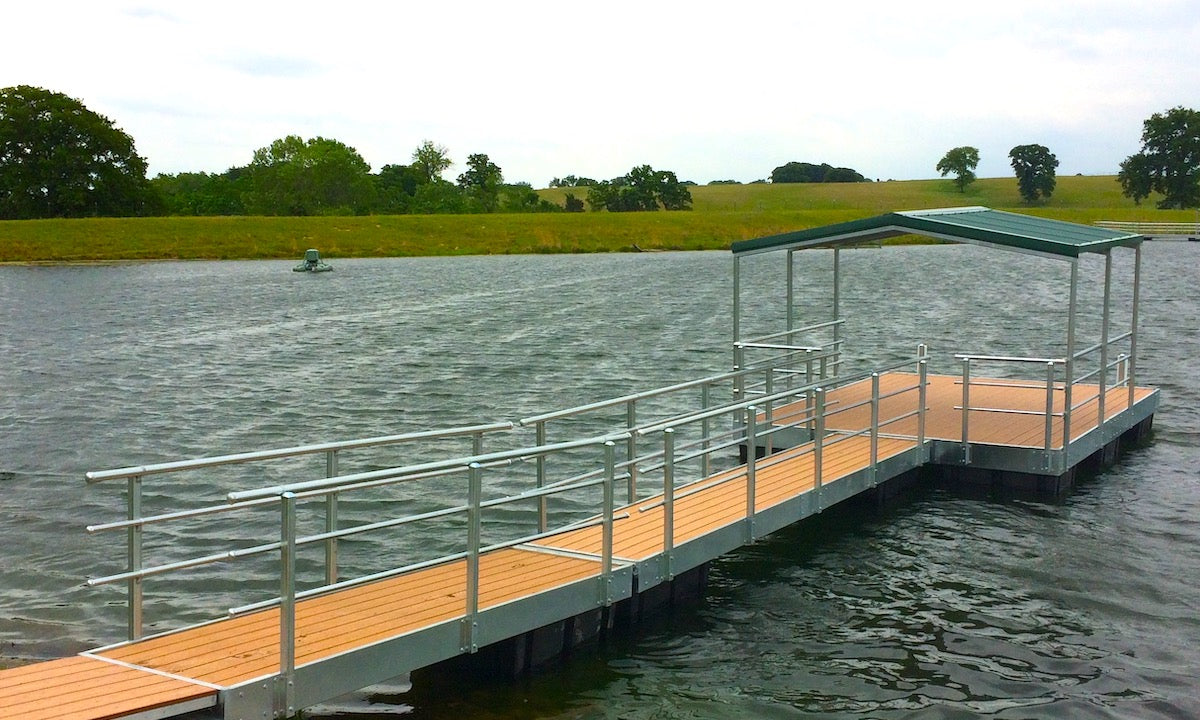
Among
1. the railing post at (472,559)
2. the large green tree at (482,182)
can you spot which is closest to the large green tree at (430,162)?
the large green tree at (482,182)

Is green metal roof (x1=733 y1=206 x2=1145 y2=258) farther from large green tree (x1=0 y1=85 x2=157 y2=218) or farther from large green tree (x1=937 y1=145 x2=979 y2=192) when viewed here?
large green tree (x1=937 y1=145 x2=979 y2=192)

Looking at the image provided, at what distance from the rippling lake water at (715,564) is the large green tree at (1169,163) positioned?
104 m

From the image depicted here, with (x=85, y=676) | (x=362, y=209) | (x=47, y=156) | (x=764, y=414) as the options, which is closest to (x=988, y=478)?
(x=764, y=414)

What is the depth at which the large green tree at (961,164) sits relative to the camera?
176800 millimetres

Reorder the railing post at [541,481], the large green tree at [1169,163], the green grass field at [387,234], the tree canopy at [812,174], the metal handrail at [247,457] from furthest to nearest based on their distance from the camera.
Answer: the tree canopy at [812,174]
the large green tree at [1169,163]
the green grass field at [387,234]
the railing post at [541,481]
the metal handrail at [247,457]

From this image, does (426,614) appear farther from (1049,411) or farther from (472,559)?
(1049,411)

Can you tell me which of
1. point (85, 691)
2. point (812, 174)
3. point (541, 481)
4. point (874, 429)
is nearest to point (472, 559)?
point (85, 691)

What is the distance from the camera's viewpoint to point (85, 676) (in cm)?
799

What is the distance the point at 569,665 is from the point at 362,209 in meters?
140

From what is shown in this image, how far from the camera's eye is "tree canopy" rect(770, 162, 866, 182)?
7751 inches

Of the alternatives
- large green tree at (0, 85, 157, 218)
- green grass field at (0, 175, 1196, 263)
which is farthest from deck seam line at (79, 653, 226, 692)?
large green tree at (0, 85, 157, 218)

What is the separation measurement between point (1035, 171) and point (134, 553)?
175 metres

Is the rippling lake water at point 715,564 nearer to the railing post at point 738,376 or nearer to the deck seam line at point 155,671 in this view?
the deck seam line at point 155,671

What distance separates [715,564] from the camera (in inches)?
543
